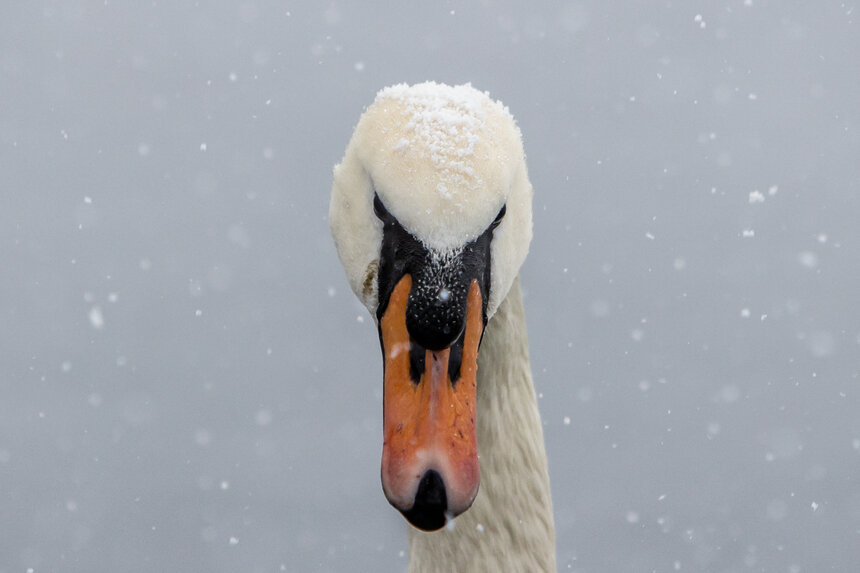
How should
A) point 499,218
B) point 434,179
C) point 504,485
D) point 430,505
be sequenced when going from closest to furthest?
point 430,505 → point 434,179 → point 499,218 → point 504,485

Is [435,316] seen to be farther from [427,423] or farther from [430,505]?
[430,505]

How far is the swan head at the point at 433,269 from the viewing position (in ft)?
7.18

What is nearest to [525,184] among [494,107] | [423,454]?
[494,107]

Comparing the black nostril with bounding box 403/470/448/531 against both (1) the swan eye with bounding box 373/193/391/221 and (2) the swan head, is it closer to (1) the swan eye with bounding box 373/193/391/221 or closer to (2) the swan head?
(2) the swan head

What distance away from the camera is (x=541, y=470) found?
3145 mm

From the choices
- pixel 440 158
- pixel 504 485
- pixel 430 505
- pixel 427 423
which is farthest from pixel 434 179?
pixel 504 485

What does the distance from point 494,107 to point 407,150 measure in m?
0.33

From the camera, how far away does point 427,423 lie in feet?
7.29

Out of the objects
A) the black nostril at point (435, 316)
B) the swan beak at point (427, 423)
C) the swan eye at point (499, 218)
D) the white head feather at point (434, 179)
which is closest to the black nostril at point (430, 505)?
the swan beak at point (427, 423)

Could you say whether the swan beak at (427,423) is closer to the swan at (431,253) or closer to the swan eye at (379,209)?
the swan at (431,253)

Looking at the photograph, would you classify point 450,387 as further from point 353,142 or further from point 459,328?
point 353,142

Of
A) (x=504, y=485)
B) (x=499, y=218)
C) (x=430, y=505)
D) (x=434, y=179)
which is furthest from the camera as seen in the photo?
(x=504, y=485)

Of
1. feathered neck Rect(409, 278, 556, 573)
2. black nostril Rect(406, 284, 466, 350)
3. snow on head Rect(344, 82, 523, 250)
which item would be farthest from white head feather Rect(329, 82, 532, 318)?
feathered neck Rect(409, 278, 556, 573)

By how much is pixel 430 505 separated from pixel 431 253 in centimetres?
54
